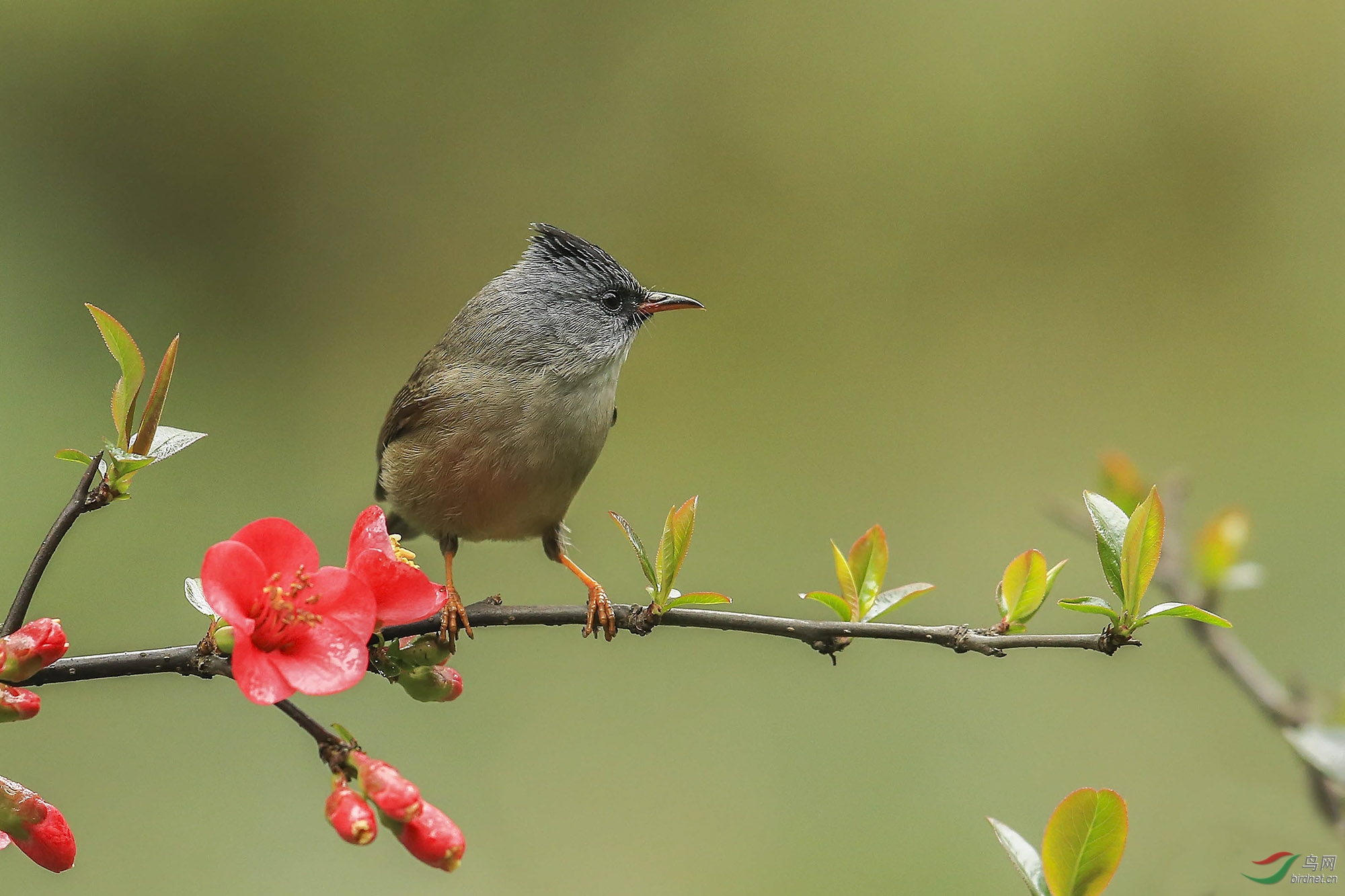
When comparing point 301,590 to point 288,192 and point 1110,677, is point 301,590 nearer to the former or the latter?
point 1110,677

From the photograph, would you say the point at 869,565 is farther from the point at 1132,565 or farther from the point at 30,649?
the point at 30,649

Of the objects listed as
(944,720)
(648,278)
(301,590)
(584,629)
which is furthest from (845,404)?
(301,590)

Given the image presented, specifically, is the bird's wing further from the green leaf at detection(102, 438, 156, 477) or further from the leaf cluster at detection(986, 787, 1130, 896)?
the leaf cluster at detection(986, 787, 1130, 896)

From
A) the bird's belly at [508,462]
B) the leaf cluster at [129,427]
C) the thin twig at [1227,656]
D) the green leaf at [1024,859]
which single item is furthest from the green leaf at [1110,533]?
the bird's belly at [508,462]

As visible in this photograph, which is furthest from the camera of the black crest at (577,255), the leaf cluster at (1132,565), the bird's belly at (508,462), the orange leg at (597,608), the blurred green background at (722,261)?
the blurred green background at (722,261)

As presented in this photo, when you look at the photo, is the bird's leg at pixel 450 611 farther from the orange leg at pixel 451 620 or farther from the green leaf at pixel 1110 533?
the green leaf at pixel 1110 533

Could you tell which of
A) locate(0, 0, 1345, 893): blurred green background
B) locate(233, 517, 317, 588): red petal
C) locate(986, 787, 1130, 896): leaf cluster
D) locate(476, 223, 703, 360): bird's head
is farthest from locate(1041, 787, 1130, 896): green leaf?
locate(0, 0, 1345, 893): blurred green background

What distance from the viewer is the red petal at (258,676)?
91 cm

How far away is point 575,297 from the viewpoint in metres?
2.42

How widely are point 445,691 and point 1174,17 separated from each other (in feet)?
16.6

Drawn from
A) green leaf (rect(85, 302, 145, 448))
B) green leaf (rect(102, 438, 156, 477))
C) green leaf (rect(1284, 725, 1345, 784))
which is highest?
green leaf (rect(85, 302, 145, 448))

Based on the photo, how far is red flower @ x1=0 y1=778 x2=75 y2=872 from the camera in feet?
3.15

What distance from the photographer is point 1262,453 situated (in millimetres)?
4660

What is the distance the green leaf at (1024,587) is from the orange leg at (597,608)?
465 mm
